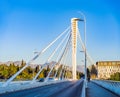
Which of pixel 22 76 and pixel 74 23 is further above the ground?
pixel 74 23

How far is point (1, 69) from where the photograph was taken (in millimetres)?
101938

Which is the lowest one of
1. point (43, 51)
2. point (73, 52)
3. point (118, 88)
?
point (118, 88)

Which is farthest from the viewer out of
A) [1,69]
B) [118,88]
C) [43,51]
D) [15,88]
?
[1,69]

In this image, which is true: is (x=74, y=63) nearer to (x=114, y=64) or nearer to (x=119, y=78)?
(x=114, y=64)

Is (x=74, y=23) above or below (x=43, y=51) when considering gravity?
above

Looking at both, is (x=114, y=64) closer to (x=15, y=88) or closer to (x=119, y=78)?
(x=119, y=78)

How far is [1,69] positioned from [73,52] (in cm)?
2493

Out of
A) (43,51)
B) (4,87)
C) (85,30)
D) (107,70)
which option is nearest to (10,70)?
(107,70)

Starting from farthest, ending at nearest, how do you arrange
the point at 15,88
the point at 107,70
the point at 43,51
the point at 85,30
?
the point at 107,70, the point at 43,51, the point at 85,30, the point at 15,88

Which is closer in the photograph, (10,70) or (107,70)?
(10,70)

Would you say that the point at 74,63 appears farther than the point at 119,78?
Yes

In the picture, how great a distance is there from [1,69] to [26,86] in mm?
53725

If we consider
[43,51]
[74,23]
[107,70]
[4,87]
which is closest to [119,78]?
[43,51]

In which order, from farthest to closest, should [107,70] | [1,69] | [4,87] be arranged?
[107,70] < [1,69] < [4,87]
